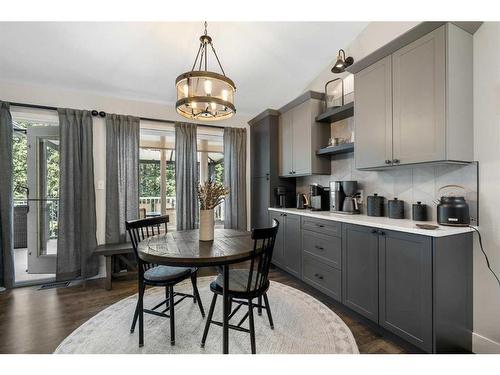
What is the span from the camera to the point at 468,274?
1769mm

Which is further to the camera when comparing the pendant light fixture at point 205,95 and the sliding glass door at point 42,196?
the sliding glass door at point 42,196

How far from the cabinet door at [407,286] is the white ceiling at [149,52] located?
2.53 metres

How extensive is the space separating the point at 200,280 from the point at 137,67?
2.92 meters

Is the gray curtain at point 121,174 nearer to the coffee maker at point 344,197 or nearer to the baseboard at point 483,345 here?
the coffee maker at point 344,197

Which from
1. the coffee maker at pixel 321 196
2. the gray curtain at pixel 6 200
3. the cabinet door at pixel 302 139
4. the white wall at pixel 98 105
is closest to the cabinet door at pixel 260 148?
the cabinet door at pixel 302 139

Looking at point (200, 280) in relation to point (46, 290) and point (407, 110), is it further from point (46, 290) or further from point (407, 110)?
point (407, 110)

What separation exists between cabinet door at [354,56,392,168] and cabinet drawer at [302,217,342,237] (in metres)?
0.68

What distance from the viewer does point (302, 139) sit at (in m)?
3.27

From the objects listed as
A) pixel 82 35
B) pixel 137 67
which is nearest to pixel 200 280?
pixel 137 67

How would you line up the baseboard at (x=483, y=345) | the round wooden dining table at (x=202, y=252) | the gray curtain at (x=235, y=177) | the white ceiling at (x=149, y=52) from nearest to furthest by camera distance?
the round wooden dining table at (x=202, y=252) → the baseboard at (x=483, y=345) → the white ceiling at (x=149, y=52) → the gray curtain at (x=235, y=177)

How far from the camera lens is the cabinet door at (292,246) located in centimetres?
296

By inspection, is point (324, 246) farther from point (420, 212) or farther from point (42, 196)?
point (42, 196)

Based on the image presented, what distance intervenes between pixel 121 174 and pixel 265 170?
218cm

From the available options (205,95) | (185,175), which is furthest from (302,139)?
(185,175)
